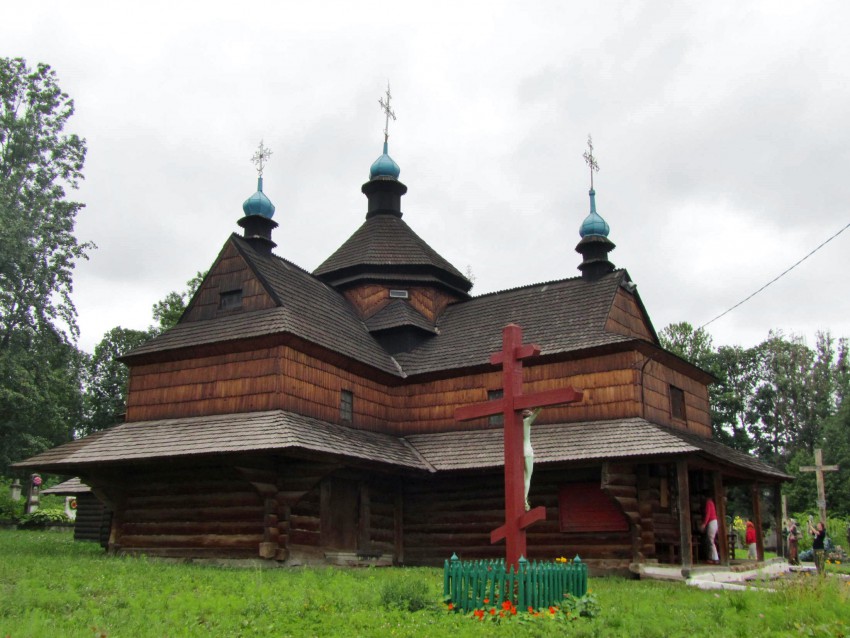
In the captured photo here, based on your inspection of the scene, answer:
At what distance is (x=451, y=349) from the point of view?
22672 millimetres

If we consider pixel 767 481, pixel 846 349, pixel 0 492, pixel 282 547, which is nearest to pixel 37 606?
pixel 282 547

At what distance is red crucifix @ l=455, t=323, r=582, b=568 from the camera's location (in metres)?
10.6

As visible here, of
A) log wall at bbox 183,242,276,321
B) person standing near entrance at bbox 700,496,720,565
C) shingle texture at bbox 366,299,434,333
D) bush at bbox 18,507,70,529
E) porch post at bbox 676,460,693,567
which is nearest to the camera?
porch post at bbox 676,460,693,567

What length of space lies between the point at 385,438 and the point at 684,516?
7693mm

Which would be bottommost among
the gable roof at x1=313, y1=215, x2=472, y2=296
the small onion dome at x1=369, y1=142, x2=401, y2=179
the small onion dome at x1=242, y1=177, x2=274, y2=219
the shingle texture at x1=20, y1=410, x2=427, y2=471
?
the shingle texture at x1=20, y1=410, x2=427, y2=471

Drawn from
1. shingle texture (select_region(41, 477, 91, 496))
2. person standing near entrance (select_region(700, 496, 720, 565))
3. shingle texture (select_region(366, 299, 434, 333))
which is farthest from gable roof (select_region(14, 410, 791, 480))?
shingle texture (select_region(41, 477, 91, 496))

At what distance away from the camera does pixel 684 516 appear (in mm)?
16703

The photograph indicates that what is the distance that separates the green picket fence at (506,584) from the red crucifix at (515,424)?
29cm

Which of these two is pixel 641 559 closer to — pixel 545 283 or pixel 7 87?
pixel 545 283

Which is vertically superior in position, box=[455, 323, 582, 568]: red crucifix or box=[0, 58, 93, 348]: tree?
box=[0, 58, 93, 348]: tree

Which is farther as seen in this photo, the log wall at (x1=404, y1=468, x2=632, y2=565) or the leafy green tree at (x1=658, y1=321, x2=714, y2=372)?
the leafy green tree at (x1=658, y1=321, x2=714, y2=372)

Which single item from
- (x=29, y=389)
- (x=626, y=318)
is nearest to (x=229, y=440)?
(x=626, y=318)

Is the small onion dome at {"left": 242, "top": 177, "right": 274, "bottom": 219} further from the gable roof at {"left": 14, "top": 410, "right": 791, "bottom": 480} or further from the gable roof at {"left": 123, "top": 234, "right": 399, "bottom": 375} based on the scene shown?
the gable roof at {"left": 14, "top": 410, "right": 791, "bottom": 480}

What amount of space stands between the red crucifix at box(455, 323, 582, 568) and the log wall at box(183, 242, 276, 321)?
9826 millimetres
